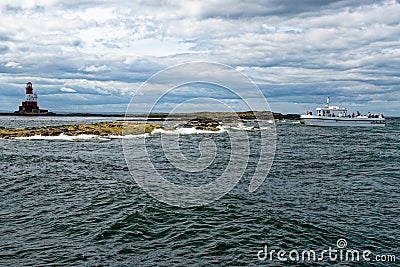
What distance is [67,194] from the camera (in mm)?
21969

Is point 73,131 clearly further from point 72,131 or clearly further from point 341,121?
A: point 341,121

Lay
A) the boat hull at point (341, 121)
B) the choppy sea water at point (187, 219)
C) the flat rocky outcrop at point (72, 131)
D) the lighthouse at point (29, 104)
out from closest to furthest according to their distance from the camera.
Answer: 1. the choppy sea water at point (187, 219)
2. the flat rocky outcrop at point (72, 131)
3. the boat hull at point (341, 121)
4. the lighthouse at point (29, 104)

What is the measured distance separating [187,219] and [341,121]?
104101mm

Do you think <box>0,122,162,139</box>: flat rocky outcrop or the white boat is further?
the white boat

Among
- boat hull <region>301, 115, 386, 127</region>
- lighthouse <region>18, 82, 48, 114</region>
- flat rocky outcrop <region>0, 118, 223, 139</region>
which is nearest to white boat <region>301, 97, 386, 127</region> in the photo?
boat hull <region>301, 115, 386, 127</region>

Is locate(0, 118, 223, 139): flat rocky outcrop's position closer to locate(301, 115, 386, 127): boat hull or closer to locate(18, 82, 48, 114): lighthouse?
locate(301, 115, 386, 127): boat hull

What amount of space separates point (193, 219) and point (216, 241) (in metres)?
3.01

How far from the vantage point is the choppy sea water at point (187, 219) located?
1298 centimetres

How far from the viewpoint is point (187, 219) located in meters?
17.0

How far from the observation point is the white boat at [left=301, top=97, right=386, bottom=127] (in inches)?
4365

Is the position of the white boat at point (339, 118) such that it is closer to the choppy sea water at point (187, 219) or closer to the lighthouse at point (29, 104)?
the choppy sea water at point (187, 219)

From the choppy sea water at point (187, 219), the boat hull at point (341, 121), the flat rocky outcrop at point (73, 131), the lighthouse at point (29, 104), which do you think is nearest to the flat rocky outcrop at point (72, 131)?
the flat rocky outcrop at point (73, 131)

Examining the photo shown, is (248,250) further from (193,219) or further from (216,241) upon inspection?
(193,219)

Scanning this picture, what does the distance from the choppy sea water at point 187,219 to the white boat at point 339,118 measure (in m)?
→ 85.0
